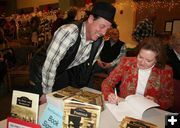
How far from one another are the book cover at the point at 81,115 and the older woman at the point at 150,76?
604 millimetres

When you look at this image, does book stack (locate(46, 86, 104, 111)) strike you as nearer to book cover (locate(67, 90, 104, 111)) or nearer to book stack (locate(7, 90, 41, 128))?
book cover (locate(67, 90, 104, 111))

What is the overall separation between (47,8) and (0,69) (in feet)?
16.4

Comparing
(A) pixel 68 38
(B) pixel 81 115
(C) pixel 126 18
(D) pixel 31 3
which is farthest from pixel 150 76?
(D) pixel 31 3

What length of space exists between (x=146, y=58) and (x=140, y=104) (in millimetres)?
465

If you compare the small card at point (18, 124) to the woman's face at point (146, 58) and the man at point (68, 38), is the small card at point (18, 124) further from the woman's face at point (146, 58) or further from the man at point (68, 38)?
the woman's face at point (146, 58)

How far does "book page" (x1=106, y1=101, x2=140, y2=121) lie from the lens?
3.22 ft

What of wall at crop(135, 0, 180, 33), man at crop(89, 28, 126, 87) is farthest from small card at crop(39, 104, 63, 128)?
wall at crop(135, 0, 180, 33)

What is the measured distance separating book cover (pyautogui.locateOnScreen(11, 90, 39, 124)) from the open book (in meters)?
0.53

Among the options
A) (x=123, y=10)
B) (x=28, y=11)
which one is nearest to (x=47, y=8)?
(x=28, y=11)

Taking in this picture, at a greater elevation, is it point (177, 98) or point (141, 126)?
point (141, 126)

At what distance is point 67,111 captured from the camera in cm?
66

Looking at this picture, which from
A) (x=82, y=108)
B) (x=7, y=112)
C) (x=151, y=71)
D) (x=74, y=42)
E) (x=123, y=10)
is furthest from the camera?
(x=123, y=10)

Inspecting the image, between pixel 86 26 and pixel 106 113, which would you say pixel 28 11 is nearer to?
pixel 86 26

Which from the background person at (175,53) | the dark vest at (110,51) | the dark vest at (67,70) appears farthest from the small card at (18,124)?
the dark vest at (110,51)
